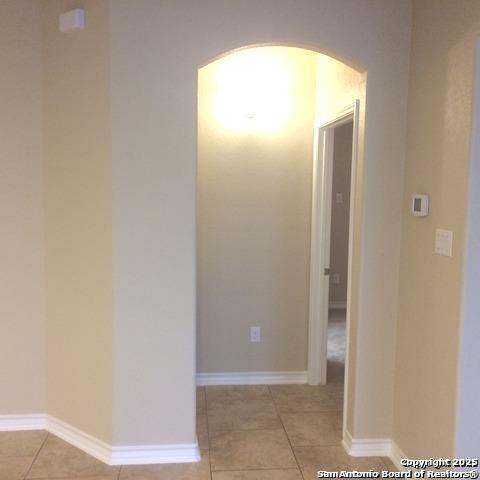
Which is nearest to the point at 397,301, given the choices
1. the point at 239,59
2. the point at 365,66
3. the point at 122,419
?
the point at 365,66

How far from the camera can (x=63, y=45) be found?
9.33ft

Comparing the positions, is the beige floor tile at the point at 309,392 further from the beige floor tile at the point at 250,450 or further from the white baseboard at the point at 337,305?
the white baseboard at the point at 337,305

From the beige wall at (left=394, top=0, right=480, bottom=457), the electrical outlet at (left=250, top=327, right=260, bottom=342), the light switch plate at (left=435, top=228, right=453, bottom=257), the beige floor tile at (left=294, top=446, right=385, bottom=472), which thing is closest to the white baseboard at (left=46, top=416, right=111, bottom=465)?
the beige floor tile at (left=294, top=446, right=385, bottom=472)

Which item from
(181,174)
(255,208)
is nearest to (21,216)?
(181,174)

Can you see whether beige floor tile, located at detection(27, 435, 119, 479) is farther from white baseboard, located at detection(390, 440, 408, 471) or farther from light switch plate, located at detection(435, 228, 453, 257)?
light switch plate, located at detection(435, 228, 453, 257)

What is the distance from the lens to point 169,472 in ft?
8.93

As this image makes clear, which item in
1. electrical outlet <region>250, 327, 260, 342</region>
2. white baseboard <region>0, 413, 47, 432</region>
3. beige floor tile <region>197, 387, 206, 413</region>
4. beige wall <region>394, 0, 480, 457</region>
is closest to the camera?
beige wall <region>394, 0, 480, 457</region>

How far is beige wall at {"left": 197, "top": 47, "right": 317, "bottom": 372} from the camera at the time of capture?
377cm

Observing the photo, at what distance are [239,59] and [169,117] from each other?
134 centimetres

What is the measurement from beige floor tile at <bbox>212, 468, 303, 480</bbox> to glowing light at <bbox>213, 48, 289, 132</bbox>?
2300mm

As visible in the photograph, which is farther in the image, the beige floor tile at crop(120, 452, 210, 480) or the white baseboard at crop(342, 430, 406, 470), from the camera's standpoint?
the white baseboard at crop(342, 430, 406, 470)

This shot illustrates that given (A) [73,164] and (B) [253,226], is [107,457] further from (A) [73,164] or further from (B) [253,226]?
(B) [253,226]

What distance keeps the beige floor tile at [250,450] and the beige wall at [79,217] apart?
640 millimetres

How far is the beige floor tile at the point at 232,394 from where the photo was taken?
3.67 meters
